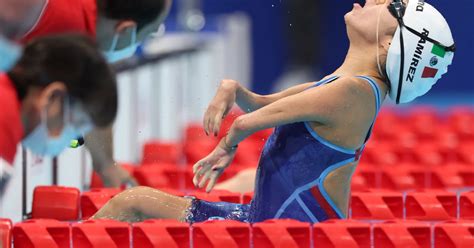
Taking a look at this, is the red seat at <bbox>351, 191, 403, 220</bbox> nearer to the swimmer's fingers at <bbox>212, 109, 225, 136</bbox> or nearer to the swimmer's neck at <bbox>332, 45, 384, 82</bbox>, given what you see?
the swimmer's neck at <bbox>332, 45, 384, 82</bbox>

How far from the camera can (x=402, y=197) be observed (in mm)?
3732

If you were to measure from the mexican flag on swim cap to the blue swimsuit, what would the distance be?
10 cm

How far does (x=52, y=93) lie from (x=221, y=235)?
0.97 metres

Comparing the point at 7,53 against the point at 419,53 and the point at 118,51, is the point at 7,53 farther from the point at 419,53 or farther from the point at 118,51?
the point at 419,53

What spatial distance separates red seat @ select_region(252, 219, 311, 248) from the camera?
2.99 metres

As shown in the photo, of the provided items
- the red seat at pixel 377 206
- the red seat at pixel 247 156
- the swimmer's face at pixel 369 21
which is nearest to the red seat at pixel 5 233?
the swimmer's face at pixel 369 21

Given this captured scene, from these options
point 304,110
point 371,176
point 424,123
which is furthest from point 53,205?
point 424,123

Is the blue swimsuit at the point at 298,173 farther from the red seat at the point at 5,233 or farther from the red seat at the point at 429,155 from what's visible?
the red seat at the point at 429,155

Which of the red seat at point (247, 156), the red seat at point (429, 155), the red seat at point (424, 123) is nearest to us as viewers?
the red seat at point (247, 156)

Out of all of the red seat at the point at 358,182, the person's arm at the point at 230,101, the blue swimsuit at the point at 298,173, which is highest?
the person's arm at the point at 230,101

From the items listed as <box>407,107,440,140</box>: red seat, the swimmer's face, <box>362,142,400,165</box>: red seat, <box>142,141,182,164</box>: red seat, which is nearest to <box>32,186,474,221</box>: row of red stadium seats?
the swimmer's face

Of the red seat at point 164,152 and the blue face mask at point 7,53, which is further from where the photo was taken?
the red seat at point 164,152

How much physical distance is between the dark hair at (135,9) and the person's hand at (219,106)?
0.30 m

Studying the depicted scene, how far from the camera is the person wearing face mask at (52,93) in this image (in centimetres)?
219
